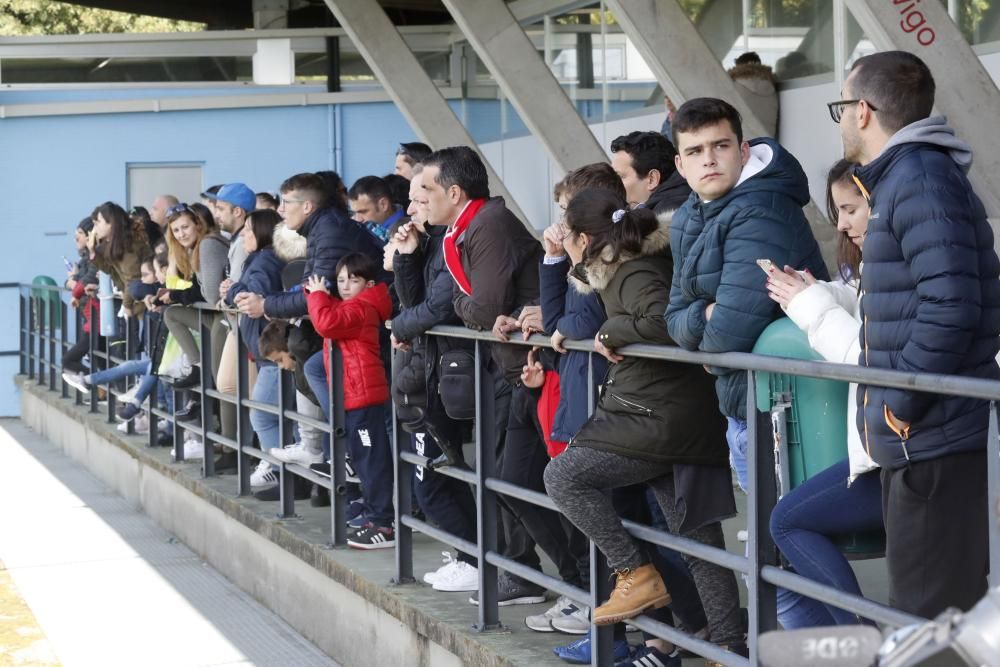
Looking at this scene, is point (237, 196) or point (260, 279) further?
point (237, 196)

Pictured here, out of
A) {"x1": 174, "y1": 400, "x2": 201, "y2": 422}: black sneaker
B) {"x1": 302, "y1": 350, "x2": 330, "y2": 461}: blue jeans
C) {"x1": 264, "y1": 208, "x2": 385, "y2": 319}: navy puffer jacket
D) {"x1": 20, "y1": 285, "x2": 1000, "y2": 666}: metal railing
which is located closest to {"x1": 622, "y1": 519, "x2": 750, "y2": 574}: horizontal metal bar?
{"x1": 20, "y1": 285, "x2": 1000, "y2": 666}: metal railing

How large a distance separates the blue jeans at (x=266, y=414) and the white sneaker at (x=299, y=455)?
2.02 feet

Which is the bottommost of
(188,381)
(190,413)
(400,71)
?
(190,413)

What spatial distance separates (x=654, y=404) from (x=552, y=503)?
0.54 m

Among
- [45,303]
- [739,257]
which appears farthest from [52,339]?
[739,257]

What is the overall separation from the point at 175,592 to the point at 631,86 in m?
7.01

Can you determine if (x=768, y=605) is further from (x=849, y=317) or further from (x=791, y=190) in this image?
(x=791, y=190)

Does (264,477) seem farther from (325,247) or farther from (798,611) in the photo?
(798,611)

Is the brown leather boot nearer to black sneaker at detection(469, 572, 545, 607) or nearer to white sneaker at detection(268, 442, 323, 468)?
black sneaker at detection(469, 572, 545, 607)

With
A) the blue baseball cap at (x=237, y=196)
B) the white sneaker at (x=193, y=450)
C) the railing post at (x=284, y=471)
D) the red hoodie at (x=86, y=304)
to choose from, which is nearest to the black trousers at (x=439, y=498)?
the railing post at (x=284, y=471)

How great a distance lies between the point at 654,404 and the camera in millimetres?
3684

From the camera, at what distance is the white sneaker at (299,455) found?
22.1 ft

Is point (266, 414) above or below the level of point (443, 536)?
above

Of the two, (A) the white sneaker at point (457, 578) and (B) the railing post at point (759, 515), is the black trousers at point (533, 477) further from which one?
(B) the railing post at point (759, 515)
